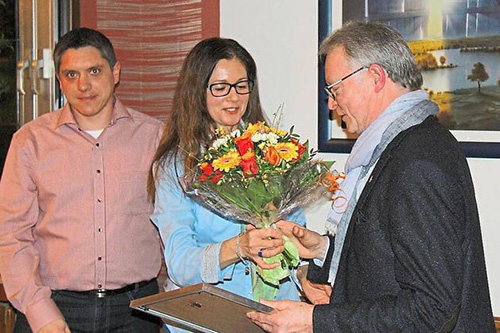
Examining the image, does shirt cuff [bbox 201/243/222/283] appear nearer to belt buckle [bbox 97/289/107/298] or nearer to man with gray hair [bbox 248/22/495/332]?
man with gray hair [bbox 248/22/495/332]

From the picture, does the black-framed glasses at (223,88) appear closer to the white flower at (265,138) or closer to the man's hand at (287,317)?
the white flower at (265,138)

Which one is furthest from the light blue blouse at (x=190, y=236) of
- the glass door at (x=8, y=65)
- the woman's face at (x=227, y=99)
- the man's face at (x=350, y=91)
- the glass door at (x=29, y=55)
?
the glass door at (x=8, y=65)

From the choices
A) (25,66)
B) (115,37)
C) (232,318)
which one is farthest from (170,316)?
(25,66)

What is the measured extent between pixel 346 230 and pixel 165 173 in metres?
0.72

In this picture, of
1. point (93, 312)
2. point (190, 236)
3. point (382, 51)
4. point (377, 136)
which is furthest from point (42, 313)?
point (382, 51)

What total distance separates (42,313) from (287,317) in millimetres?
1213

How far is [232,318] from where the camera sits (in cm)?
208

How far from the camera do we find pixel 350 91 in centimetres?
206

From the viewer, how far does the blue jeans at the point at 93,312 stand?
292 centimetres

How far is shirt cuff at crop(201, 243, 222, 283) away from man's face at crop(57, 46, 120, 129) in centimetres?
93

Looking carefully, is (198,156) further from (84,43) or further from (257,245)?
(84,43)

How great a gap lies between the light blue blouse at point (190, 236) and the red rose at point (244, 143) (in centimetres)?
36

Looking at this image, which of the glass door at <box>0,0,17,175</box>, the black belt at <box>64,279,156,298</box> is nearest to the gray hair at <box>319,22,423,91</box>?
the black belt at <box>64,279,156,298</box>

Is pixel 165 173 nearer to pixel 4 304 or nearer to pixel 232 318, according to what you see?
pixel 232 318
